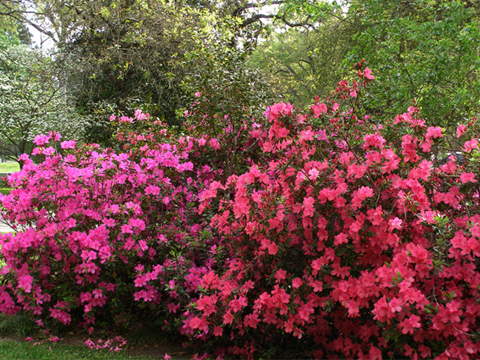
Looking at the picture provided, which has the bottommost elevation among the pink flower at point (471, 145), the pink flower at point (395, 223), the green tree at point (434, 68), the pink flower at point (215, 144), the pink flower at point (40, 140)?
the pink flower at point (395, 223)

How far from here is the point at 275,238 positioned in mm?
3287

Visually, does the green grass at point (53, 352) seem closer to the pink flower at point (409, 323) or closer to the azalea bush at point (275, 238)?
the azalea bush at point (275, 238)

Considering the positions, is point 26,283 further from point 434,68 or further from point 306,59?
point 306,59

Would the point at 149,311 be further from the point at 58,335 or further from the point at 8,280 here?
the point at 8,280

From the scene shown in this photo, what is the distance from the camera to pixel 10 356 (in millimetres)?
3689

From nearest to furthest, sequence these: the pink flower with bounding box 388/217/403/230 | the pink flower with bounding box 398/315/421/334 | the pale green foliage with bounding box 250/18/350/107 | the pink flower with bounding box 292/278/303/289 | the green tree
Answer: the pink flower with bounding box 398/315/421/334, the pink flower with bounding box 388/217/403/230, the pink flower with bounding box 292/278/303/289, the green tree, the pale green foliage with bounding box 250/18/350/107

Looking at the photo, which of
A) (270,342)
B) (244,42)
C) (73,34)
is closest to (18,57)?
(73,34)

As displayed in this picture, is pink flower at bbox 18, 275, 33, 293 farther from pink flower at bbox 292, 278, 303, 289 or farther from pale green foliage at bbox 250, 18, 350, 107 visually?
pale green foliage at bbox 250, 18, 350, 107

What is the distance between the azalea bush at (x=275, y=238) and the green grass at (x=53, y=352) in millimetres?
304

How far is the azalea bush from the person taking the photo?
2703 mm

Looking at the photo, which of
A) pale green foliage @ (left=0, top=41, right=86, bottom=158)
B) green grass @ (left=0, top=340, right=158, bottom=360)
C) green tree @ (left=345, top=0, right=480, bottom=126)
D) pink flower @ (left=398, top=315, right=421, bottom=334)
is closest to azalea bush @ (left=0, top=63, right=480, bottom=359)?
pink flower @ (left=398, top=315, right=421, bottom=334)

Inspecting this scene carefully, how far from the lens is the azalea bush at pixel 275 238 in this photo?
2.70 metres

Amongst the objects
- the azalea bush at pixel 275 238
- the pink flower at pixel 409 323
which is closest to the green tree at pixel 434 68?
the azalea bush at pixel 275 238

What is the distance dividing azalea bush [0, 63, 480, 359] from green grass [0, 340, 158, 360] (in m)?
0.30
